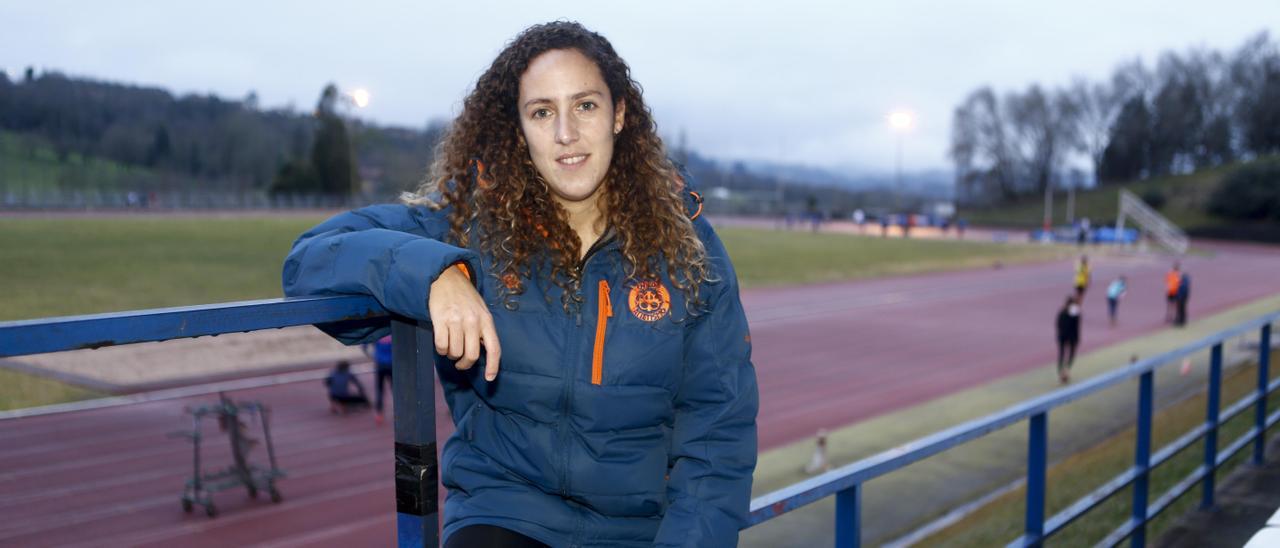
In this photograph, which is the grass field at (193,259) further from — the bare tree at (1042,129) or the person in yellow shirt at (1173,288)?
the bare tree at (1042,129)

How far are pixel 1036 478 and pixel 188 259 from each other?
109 feet

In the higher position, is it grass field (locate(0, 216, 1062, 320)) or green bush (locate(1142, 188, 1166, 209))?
→ green bush (locate(1142, 188, 1166, 209))

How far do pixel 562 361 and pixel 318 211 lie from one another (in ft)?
210

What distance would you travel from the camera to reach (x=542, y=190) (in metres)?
2.11

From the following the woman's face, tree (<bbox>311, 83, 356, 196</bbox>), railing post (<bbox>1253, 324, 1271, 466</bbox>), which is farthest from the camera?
tree (<bbox>311, 83, 356, 196</bbox>)

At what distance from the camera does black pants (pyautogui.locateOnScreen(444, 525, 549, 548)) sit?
1.89 m

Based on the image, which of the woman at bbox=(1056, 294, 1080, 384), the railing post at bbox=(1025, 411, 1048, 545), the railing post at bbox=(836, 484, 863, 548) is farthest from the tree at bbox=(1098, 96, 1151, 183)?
the railing post at bbox=(836, 484, 863, 548)

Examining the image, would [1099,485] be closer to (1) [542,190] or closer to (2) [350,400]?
(1) [542,190]

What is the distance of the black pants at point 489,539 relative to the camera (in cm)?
189

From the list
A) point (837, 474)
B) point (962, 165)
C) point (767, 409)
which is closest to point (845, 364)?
point (767, 409)

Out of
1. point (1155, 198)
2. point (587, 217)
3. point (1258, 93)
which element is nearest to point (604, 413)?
point (587, 217)

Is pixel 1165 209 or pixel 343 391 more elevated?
pixel 1165 209

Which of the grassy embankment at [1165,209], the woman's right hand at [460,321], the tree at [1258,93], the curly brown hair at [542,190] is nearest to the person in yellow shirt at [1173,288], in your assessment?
the curly brown hair at [542,190]

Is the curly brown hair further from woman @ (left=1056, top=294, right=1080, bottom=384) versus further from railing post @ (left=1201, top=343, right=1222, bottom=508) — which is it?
woman @ (left=1056, top=294, right=1080, bottom=384)
